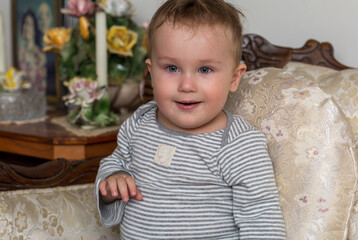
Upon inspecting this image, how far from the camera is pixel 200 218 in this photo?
3.82 ft

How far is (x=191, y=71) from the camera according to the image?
112 cm

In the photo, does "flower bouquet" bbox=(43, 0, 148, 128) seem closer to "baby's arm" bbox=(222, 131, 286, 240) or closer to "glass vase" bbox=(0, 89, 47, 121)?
"glass vase" bbox=(0, 89, 47, 121)

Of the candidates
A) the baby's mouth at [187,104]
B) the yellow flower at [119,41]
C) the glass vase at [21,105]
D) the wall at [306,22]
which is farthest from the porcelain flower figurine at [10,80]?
the baby's mouth at [187,104]

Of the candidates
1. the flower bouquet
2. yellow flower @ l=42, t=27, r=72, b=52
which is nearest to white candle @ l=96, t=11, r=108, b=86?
the flower bouquet

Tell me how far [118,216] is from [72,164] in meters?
0.30

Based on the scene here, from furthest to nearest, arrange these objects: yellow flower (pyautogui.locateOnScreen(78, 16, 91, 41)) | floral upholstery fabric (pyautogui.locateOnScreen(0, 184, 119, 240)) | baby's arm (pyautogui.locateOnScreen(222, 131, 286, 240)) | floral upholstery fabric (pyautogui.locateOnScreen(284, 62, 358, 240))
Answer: yellow flower (pyautogui.locateOnScreen(78, 16, 91, 41))
floral upholstery fabric (pyautogui.locateOnScreen(0, 184, 119, 240))
floral upholstery fabric (pyautogui.locateOnScreen(284, 62, 358, 240))
baby's arm (pyautogui.locateOnScreen(222, 131, 286, 240))

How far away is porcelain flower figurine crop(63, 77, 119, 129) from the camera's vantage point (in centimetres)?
187

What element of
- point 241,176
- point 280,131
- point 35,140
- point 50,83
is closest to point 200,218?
point 241,176

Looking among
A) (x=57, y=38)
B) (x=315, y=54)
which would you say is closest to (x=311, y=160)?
(x=315, y=54)

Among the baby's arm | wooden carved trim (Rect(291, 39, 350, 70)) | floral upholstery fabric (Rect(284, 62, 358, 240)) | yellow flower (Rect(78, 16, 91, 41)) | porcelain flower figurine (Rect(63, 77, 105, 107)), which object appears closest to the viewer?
the baby's arm

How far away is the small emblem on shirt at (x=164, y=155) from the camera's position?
3.90 feet

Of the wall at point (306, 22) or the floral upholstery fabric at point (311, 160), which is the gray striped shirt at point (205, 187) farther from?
the wall at point (306, 22)

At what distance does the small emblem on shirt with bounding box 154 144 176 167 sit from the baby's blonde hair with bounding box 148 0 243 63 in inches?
10.1

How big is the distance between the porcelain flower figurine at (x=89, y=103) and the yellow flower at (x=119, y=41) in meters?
0.17
